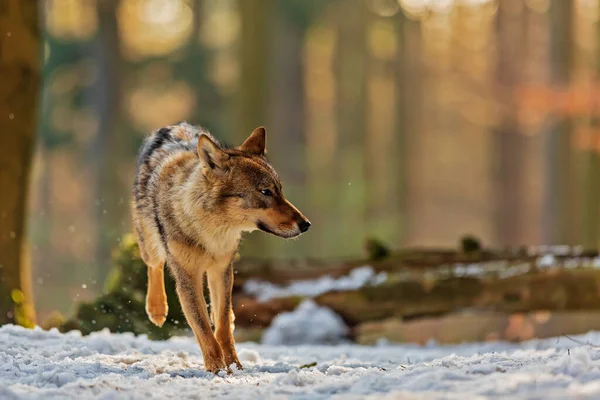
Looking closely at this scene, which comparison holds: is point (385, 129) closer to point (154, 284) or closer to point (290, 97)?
point (290, 97)

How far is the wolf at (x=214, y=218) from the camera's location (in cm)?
644

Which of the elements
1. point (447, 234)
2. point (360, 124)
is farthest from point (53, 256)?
point (447, 234)

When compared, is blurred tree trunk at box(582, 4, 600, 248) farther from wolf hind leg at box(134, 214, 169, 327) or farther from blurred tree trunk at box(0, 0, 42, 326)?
wolf hind leg at box(134, 214, 169, 327)

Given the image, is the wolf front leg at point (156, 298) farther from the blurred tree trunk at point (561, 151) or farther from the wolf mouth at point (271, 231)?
the blurred tree trunk at point (561, 151)

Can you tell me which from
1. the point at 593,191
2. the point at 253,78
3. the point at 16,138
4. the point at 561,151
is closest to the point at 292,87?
the point at 561,151

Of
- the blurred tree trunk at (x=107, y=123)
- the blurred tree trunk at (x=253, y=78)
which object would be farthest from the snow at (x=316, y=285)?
the blurred tree trunk at (x=107, y=123)

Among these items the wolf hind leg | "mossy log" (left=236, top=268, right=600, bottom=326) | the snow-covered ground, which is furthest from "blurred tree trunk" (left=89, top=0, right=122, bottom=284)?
the snow-covered ground

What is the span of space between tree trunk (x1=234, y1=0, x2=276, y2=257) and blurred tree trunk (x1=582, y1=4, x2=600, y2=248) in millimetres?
8298

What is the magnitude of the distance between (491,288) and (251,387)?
5.09 metres

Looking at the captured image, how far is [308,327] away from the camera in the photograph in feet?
32.4

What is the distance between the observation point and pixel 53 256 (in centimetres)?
3519

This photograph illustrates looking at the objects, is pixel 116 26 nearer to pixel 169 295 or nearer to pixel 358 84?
pixel 358 84

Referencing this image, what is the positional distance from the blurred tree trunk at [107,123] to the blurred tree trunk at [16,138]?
1762 cm

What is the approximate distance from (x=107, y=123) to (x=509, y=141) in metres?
14.3
